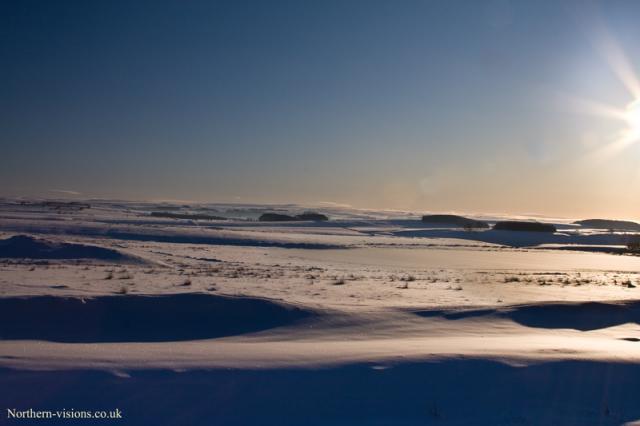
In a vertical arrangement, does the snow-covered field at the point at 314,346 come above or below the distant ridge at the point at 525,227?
below

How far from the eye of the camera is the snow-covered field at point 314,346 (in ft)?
17.5

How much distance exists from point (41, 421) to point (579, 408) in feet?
16.4

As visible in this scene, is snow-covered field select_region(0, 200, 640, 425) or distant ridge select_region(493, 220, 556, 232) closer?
snow-covered field select_region(0, 200, 640, 425)

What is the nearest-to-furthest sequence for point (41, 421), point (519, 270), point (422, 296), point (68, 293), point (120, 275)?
point (41, 421)
point (68, 293)
point (422, 296)
point (120, 275)
point (519, 270)

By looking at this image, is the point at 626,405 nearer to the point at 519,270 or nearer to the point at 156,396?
the point at 156,396

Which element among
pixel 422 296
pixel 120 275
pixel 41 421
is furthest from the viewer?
pixel 120 275

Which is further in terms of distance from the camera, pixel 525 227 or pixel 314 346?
pixel 525 227

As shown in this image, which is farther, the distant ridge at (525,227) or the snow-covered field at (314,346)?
the distant ridge at (525,227)

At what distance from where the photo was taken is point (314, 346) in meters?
7.65

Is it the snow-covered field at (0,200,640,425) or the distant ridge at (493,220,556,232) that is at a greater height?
the distant ridge at (493,220,556,232)

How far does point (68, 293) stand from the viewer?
11727 millimetres

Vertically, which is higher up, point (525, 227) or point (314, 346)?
point (525, 227)

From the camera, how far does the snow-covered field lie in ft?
17.5

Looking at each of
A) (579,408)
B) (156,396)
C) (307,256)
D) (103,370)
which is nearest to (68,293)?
(103,370)
